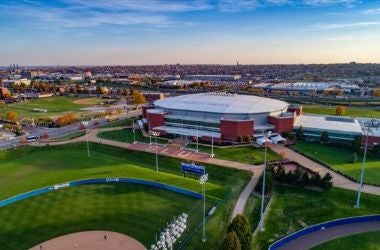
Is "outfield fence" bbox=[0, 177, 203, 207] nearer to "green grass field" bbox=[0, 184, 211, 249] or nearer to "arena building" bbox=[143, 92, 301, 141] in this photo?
"green grass field" bbox=[0, 184, 211, 249]

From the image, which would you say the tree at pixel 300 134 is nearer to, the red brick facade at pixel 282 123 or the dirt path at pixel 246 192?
the red brick facade at pixel 282 123

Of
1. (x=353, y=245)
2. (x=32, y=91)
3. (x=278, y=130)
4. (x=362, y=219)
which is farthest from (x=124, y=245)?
(x=32, y=91)

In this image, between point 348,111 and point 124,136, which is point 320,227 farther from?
point 348,111

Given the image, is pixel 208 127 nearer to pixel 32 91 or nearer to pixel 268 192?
pixel 268 192

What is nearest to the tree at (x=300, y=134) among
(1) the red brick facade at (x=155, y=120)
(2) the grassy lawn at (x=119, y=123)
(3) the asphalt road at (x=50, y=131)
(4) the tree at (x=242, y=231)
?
(1) the red brick facade at (x=155, y=120)

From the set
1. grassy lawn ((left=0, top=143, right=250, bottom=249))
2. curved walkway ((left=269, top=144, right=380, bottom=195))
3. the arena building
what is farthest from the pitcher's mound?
the arena building
